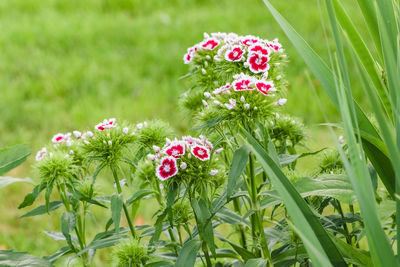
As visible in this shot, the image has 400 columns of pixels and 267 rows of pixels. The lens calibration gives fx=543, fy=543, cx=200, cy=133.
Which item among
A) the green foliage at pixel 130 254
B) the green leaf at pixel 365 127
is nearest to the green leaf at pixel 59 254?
the green foliage at pixel 130 254

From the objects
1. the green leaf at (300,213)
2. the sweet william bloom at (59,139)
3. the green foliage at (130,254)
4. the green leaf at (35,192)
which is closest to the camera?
the green leaf at (300,213)

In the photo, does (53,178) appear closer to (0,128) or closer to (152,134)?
(152,134)

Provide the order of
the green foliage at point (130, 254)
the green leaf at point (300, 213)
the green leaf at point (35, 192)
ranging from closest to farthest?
1. the green leaf at point (300, 213)
2. the green foliage at point (130, 254)
3. the green leaf at point (35, 192)

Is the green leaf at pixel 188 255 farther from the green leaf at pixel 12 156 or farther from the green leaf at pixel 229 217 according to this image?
the green leaf at pixel 12 156

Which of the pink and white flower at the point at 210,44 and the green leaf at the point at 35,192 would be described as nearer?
the green leaf at the point at 35,192

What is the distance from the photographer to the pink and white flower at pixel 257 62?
1.35 metres

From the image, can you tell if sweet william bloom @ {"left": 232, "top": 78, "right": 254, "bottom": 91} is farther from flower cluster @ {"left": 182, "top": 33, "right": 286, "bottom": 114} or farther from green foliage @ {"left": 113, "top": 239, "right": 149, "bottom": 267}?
green foliage @ {"left": 113, "top": 239, "right": 149, "bottom": 267}

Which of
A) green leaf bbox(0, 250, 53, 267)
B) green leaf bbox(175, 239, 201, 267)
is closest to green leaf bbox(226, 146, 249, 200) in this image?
green leaf bbox(175, 239, 201, 267)

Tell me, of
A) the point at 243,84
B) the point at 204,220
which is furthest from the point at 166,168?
the point at 243,84

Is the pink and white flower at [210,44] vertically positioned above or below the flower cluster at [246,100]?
above

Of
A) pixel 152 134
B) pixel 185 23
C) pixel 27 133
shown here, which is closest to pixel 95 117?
pixel 27 133

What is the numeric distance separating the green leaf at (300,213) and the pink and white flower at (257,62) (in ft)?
0.90

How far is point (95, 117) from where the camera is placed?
11.1 feet

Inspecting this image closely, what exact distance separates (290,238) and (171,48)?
3049 mm
